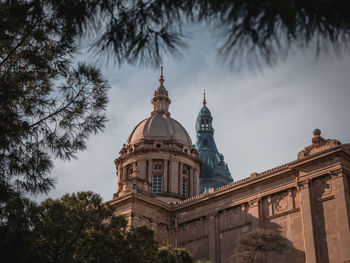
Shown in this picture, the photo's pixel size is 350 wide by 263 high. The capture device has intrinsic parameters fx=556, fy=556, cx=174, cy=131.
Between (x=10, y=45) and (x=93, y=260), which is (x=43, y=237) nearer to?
(x=93, y=260)

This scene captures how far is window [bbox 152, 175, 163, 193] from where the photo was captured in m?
49.8

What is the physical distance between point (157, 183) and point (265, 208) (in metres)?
15.5

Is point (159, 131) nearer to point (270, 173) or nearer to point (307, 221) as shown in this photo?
point (270, 173)

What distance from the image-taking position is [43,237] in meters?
21.6

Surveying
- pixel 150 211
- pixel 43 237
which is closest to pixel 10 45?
pixel 43 237

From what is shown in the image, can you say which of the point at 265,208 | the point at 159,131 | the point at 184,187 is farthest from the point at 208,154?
the point at 265,208

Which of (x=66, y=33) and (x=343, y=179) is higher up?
(x=343, y=179)

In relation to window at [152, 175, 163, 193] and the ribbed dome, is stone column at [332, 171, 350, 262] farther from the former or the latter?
the ribbed dome

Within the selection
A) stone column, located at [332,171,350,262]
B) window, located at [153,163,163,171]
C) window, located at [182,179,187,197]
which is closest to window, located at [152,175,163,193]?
window, located at [153,163,163,171]

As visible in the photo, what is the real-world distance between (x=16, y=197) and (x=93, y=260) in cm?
842

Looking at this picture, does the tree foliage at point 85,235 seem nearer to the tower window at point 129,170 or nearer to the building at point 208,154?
the tower window at point 129,170

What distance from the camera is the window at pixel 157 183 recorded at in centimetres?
4975

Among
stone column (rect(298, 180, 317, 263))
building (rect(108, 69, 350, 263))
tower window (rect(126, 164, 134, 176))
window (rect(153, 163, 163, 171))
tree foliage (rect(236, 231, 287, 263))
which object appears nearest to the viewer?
stone column (rect(298, 180, 317, 263))

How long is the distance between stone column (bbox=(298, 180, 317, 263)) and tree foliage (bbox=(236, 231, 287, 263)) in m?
1.59
